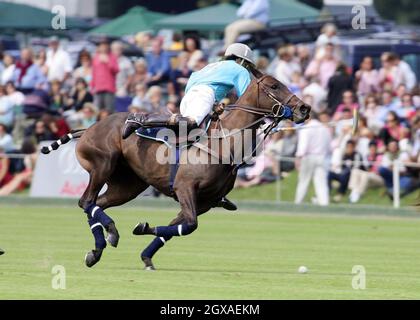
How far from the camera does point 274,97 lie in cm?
1450

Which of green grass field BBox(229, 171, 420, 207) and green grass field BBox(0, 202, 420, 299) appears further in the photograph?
green grass field BBox(229, 171, 420, 207)

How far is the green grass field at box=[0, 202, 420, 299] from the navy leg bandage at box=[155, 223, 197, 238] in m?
0.40

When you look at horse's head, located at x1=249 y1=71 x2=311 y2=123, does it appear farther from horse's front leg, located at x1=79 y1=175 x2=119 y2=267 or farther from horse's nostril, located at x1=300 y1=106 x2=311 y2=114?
horse's front leg, located at x1=79 y1=175 x2=119 y2=267

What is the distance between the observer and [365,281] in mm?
13453

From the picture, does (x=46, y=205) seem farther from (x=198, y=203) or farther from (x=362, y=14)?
(x=198, y=203)

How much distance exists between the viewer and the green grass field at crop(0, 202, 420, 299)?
12.5 metres

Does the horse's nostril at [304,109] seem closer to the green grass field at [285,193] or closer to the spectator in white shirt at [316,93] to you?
the green grass field at [285,193]

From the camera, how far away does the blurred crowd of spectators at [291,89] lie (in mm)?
24078

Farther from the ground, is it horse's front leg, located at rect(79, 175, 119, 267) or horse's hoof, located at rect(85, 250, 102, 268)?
horse's front leg, located at rect(79, 175, 119, 267)

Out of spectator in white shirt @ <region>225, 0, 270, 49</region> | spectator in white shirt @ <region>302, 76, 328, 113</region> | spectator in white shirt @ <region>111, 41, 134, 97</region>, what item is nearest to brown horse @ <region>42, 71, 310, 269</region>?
spectator in white shirt @ <region>302, 76, 328, 113</region>

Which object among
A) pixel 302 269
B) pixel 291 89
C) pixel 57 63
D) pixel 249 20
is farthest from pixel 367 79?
pixel 302 269

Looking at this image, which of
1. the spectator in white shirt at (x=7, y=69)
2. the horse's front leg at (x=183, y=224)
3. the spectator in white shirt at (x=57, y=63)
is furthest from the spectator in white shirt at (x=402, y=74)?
the horse's front leg at (x=183, y=224)

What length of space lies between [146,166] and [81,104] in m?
12.8

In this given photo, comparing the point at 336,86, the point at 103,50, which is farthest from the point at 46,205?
the point at 336,86
